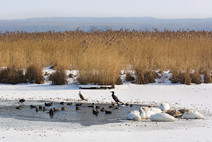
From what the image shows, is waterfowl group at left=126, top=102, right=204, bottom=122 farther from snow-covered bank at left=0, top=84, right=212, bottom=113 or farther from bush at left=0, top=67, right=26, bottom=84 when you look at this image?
bush at left=0, top=67, right=26, bottom=84

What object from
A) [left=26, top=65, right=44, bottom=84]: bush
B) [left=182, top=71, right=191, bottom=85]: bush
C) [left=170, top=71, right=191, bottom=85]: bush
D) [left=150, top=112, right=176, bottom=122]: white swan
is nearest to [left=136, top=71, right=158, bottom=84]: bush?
[left=170, top=71, right=191, bottom=85]: bush

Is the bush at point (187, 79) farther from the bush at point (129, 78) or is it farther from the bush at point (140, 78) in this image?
the bush at point (129, 78)

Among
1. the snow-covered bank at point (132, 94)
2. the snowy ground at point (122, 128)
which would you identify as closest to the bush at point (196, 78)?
the snow-covered bank at point (132, 94)

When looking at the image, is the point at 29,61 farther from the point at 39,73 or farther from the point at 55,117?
the point at 55,117

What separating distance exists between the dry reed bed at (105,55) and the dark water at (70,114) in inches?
130

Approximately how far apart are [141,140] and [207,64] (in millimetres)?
9329

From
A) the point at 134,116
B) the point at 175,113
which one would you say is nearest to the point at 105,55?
the point at 175,113

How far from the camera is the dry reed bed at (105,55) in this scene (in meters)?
14.3

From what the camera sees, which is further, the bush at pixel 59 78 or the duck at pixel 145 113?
the bush at pixel 59 78

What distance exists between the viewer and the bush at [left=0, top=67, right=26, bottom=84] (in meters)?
14.9

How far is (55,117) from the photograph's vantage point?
371 inches

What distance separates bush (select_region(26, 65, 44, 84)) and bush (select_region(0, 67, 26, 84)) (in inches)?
8.3

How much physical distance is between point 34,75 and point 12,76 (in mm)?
768

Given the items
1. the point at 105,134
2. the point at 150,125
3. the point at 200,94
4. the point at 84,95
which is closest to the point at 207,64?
the point at 200,94
